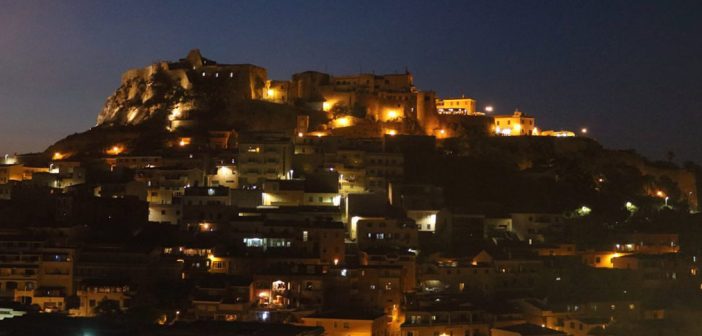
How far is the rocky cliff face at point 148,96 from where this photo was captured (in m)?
71.8

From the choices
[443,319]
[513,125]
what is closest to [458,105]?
[513,125]

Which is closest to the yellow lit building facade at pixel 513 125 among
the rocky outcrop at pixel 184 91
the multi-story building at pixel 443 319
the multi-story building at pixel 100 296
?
the rocky outcrop at pixel 184 91

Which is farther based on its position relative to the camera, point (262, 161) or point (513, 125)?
point (513, 125)

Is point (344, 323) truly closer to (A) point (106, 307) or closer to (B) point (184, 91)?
(A) point (106, 307)

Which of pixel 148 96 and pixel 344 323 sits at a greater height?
pixel 148 96

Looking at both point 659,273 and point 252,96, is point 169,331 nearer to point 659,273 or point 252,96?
point 659,273

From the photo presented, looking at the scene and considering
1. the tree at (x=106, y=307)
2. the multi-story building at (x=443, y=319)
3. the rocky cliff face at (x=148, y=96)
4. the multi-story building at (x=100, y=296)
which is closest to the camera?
the tree at (x=106, y=307)

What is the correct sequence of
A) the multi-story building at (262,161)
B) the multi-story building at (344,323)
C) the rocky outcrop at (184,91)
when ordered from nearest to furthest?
1. the multi-story building at (344,323)
2. the multi-story building at (262,161)
3. the rocky outcrop at (184,91)

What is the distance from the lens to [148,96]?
74375 millimetres

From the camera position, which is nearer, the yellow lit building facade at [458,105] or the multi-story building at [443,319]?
the multi-story building at [443,319]

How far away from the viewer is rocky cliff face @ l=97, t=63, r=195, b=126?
7181 centimetres

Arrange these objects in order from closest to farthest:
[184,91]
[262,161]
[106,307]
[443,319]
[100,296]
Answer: [106,307] < [100,296] < [443,319] < [262,161] < [184,91]

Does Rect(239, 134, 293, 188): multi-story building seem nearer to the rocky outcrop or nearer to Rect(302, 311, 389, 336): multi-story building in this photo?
the rocky outcrop

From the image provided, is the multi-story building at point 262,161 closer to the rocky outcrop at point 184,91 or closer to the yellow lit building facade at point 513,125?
the rocky outcrop at point 184,91
